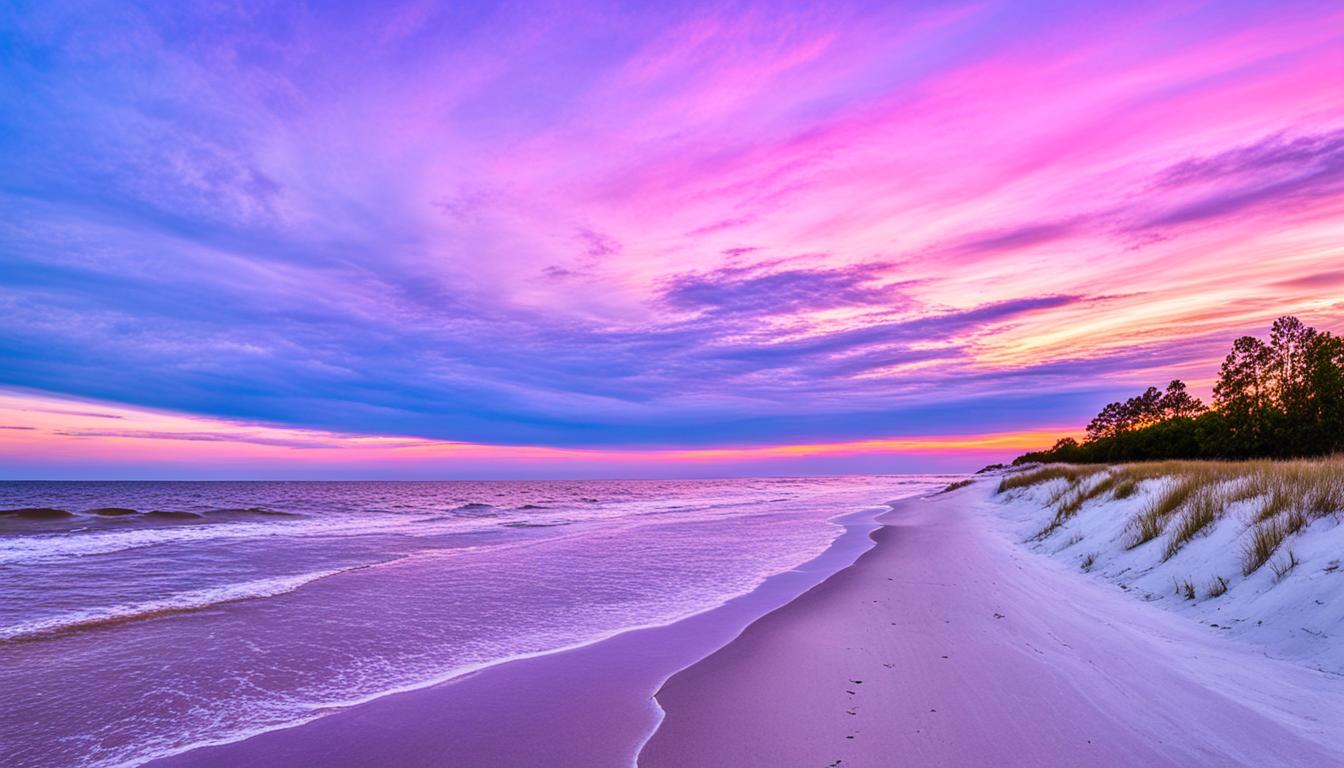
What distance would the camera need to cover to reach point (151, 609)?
10078 mm

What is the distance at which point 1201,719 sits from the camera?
481cm

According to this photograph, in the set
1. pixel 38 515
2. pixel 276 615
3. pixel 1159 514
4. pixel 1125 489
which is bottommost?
pixel 276 615

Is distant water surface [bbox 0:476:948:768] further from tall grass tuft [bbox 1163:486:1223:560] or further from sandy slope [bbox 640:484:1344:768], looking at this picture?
tall grass tuft [bbox 1163:486:1223:560]

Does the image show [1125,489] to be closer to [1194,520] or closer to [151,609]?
[1194,520]

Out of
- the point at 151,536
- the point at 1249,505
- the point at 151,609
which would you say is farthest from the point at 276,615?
the point at 151,536

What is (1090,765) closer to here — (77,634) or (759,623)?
(759,623)

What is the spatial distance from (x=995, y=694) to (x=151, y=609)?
12171 millimetres

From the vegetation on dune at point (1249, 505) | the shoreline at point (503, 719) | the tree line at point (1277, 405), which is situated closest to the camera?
the shoreline at point (503, 719)

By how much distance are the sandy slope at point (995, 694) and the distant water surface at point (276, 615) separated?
287 cm

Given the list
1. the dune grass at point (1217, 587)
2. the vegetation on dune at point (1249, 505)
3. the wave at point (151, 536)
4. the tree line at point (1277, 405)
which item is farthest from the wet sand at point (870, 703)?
the tree line at point (1277, 405)

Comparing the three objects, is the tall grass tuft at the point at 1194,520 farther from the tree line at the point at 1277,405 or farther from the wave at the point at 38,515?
the wave at the point at 38,515

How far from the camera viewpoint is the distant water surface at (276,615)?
18.9ft

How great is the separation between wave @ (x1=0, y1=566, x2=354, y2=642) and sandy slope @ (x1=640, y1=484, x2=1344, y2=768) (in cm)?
881

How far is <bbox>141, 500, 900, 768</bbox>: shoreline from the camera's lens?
4719mm
